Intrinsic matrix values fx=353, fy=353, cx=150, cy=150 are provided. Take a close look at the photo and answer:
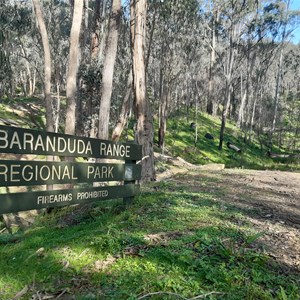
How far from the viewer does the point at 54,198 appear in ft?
13.8

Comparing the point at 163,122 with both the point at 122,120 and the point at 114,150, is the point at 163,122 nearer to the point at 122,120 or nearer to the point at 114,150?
the point at 122,120

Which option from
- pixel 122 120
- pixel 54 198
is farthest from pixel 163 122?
pixel 54 198

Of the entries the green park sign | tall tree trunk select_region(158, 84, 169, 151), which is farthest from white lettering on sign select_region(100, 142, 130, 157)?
tall tree trunk select_region(158, 84, 169, 151)

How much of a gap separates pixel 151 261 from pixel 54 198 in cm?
145

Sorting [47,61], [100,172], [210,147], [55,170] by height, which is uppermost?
[47,61]

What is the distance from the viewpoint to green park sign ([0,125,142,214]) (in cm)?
370

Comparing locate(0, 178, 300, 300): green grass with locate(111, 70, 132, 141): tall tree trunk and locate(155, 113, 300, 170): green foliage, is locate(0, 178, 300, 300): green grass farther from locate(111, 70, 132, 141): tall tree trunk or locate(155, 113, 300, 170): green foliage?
locate(155, 113, 300, 170): green foliage

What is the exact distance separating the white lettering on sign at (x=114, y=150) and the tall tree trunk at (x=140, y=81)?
2867 millimetres

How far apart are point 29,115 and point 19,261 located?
921 inches

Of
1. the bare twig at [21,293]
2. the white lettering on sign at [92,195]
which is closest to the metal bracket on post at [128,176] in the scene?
the white lettering on sign at [92,195]

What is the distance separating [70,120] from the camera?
1055 cm

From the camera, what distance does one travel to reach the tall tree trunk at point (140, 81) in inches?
328

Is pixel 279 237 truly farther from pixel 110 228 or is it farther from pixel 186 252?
pixel 110 228

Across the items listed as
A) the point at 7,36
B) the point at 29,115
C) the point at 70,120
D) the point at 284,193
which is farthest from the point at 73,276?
the point at 7,36
